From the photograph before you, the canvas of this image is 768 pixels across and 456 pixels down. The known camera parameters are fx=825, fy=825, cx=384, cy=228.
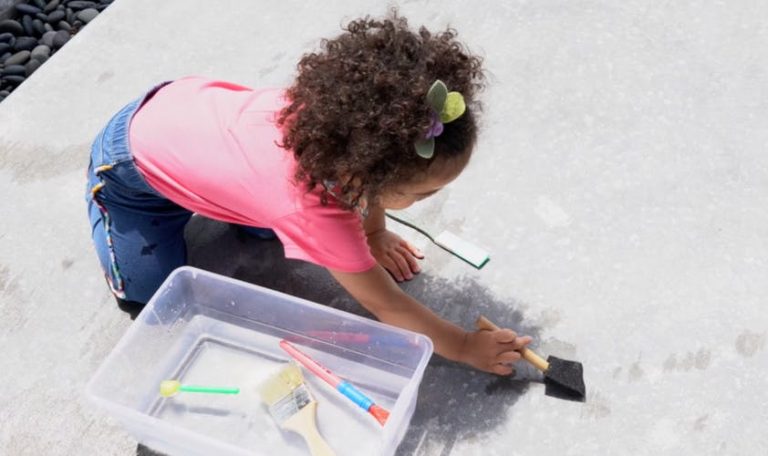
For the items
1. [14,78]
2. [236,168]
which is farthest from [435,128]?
[14,78]

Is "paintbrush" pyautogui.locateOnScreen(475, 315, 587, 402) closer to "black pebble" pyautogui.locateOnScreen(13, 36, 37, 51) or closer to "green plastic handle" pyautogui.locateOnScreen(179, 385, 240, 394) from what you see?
"green plastic handle" pyautogui.locateOnScreen(179, 385, 240, 394)

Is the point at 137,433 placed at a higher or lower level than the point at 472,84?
lower

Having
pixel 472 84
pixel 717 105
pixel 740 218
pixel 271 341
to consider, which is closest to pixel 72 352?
pixel 271 341

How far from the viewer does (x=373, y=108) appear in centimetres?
106

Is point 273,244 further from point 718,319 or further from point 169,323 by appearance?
point 718,319

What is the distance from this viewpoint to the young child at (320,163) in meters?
1.07

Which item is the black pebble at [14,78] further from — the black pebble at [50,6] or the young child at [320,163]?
the young child at [320,163]

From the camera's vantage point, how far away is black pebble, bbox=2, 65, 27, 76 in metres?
2.15

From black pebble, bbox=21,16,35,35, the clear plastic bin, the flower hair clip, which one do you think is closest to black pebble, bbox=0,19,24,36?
black pebble, bbox=21,16,35,35

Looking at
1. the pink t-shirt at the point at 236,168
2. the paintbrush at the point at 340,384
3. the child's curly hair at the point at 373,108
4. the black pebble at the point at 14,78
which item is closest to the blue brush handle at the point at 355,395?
the paintbrush at the point at 340,384

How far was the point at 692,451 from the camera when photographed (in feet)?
4.00

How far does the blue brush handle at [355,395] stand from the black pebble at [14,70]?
1.37m

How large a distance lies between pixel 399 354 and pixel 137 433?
0.43 m

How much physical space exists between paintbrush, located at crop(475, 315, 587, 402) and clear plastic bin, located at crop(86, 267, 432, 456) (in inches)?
6.8
